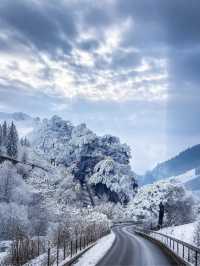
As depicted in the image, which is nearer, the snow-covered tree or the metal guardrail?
the metal guardrail

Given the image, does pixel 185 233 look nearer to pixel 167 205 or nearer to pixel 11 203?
pixel 167 205

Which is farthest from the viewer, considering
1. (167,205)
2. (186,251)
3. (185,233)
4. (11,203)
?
(167,205)

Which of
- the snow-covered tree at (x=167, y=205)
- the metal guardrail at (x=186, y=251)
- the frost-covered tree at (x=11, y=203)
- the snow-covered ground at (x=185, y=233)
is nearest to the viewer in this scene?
the metal guardrail at (x=186, y=251)

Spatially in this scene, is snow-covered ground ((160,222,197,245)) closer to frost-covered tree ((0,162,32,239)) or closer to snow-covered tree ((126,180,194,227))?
frost-covered tree ((0,162,32,239))

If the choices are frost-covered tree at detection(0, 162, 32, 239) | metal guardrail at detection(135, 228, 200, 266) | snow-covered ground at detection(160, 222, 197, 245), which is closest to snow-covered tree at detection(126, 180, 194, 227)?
frost-covered tree at detection(0, 162, 32, 239)

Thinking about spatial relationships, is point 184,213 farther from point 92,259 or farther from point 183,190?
point 92,259

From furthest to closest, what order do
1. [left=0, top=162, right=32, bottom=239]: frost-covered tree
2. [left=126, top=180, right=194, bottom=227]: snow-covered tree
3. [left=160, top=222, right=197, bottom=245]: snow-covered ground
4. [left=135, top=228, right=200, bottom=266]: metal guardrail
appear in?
1. [left=126, top=180, right=194, bottom=227]: snow-covered tree
2. [left=0, top=162, right=32, bottom=239]: frost-covered tree
3. [left=160, top=222, right=197, bottom=245]: snow-covered ground
4. [left=135, top=228, right=200, bottom=266]: metal guardrail

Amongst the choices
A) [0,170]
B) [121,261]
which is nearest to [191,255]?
[121,261]

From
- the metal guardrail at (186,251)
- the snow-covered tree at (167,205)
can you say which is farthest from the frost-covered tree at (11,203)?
the metal guardrail at (186,251)

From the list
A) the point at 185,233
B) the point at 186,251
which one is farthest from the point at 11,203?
the point at 186,251

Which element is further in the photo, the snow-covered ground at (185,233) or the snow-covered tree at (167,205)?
the snow-covered tree at (167,205)

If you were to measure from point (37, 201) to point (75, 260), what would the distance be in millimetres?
78271

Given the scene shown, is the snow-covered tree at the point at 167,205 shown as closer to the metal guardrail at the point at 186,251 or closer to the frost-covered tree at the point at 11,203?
the frost-covered tree at the point at 11,203

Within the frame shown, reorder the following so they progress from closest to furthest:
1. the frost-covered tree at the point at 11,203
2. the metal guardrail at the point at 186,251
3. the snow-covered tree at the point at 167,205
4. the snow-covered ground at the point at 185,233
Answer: the metal guardrail at the point at 186,251 → the snow-covered ground at the point at 185,233 → the frost-covered tree at the point at 11,203 → the snow-covered tree at the point at 167,205
